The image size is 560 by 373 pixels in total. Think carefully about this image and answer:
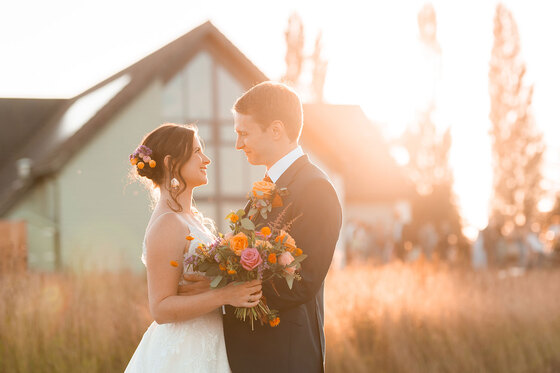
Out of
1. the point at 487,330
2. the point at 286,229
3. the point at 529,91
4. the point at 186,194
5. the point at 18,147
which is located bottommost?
the point at 487,330

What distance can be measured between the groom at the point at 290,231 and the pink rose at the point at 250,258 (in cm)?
25

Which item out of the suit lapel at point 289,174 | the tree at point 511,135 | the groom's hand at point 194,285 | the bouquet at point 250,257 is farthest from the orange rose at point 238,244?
the tree at point 511,135

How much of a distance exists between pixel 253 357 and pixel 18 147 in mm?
26954

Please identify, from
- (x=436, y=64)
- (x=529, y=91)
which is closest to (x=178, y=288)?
(x=436, y=64)

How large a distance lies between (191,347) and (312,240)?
35.0 inches

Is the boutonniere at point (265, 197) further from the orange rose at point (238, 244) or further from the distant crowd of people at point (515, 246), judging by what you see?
the distant crowd of people at point (515, 246)

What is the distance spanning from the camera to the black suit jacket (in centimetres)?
321

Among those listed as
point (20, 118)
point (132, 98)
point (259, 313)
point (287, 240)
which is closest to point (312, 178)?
point (287, 240)

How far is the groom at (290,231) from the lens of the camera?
3.22 meters

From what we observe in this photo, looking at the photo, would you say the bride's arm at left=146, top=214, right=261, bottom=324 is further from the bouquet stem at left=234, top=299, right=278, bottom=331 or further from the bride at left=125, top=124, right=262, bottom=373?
the bouquet stem at left=234, top=299, right=278, bottom=331

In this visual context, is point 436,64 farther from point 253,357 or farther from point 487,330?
point 253,357

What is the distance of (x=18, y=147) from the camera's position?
28234 millimetres

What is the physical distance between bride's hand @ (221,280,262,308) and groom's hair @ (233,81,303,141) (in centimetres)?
77

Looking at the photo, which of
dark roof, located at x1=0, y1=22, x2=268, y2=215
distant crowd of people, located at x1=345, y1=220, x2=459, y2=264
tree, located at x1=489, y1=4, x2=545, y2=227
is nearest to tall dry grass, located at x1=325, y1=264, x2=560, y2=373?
distant crowd of people, located at x1=345, y1=220, x2=459, y2=264
